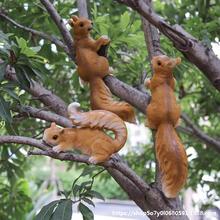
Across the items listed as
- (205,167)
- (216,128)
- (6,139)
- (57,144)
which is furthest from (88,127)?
(216,128)

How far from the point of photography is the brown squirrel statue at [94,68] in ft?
2.73

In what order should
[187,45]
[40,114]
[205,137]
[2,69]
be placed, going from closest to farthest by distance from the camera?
[187,45], [2,69], [40,114], [205,137]

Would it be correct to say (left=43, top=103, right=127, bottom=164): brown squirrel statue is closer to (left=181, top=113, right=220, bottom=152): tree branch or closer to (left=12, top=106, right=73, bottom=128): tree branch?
(left=12, top=106, right=73, bottom=128): tree branch

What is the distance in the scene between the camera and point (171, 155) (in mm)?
770

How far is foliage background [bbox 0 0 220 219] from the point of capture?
94 centimetres

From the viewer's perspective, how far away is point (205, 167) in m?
1.72

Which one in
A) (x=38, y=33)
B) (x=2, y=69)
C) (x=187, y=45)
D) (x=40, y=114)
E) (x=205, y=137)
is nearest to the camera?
(x=187, y=45)

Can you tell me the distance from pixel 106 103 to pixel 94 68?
0.08 metres

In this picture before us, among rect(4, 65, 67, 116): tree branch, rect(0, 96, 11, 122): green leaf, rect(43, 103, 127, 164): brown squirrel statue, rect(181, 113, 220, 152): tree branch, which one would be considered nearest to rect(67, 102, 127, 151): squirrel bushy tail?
rect(43, 103, 127, 164): brown squirrel statue

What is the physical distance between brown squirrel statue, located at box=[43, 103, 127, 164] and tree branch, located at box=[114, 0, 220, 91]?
176 millimetres

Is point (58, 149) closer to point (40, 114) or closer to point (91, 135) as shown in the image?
point (91, 135)

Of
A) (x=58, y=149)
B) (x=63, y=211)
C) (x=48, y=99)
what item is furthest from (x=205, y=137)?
(x=58, y=149)

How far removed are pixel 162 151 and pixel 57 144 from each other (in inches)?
7.7

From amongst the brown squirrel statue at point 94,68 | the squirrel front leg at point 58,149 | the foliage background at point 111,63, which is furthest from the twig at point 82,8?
the squirrel front leg at point 58,149
